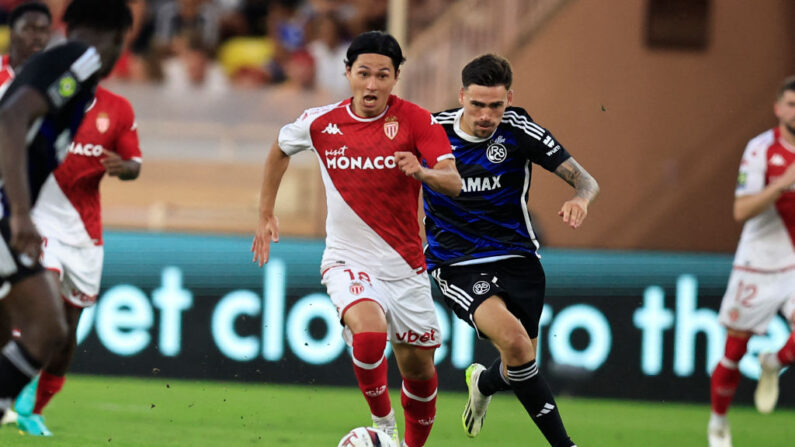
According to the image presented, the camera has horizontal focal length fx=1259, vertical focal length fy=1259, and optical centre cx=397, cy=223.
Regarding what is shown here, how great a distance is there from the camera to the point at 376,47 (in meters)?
6.65

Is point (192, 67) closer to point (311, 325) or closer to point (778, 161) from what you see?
point (311, 325)

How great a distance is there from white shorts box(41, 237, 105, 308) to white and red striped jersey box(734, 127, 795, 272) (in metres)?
4.36

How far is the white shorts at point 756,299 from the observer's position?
8711mm

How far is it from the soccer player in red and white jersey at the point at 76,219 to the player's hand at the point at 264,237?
1.20 m

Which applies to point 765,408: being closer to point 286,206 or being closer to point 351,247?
point 351,247

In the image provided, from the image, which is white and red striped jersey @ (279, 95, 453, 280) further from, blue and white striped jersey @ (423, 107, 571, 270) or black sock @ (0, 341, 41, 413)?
black sock @ (0, 341, 41, 413)

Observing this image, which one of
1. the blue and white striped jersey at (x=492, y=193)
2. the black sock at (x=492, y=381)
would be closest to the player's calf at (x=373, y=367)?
the blue and white striped jersey at (x=492, y=193)

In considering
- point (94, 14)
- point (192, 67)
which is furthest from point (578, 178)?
point (192, 67)

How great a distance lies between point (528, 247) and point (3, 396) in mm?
3307

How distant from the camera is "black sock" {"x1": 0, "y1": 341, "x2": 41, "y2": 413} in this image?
495cm

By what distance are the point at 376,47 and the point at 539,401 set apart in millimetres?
2072

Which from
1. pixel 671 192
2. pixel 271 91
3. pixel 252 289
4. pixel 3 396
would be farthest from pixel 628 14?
pixel 3 396

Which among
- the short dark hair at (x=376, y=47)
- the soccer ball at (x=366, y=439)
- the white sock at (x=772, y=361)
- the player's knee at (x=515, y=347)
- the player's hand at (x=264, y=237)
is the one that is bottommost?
the white sock at (x=772, y=361)

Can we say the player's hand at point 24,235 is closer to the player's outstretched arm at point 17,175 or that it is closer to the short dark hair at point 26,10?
the player's outstretched arm at point 17,175
